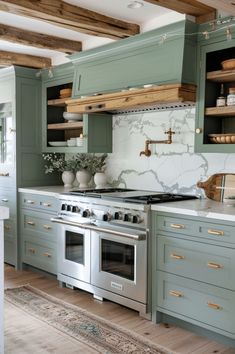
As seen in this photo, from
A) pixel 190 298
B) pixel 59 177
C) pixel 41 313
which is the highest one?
pixel 59 177

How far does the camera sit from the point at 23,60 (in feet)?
16.5

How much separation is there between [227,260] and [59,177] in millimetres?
2964

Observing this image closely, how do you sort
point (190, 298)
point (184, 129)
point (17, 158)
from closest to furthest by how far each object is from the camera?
point (190, 298), point (184, 129), point (17, 158)

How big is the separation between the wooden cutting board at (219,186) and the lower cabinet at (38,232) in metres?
1.58

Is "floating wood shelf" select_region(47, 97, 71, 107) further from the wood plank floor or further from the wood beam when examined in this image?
the wood plank floor

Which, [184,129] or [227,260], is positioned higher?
[184,129]

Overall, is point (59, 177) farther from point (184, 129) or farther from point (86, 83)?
point (184, 129)

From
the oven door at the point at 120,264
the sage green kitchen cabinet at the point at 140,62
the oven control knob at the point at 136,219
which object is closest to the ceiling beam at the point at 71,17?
the sage green kitchen cabinet at the point at 140,62

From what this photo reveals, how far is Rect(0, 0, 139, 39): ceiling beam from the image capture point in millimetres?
→ 3213

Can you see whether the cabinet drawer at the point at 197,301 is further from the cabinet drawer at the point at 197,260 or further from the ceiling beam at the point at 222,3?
the ceiling beam at the point at 222,3

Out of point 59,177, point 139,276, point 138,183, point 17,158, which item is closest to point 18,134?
point 17,158

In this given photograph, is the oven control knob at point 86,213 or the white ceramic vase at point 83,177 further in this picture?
the white ceramic vase at point 83,177

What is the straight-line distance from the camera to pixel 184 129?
375 centimetres

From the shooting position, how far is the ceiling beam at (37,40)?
159 inches
